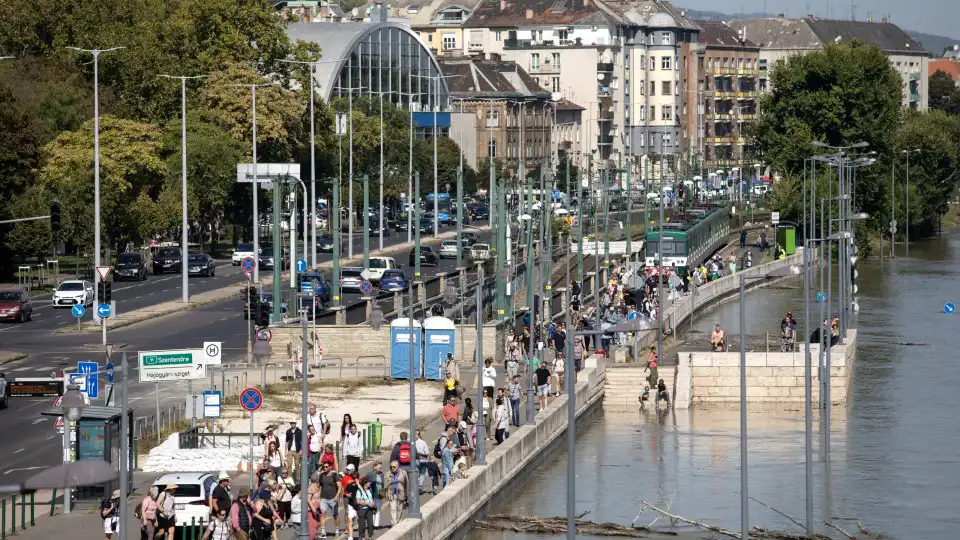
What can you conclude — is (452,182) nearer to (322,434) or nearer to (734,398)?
(734,398)

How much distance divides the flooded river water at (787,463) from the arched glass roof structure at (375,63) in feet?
233

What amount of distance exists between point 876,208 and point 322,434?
97954mm

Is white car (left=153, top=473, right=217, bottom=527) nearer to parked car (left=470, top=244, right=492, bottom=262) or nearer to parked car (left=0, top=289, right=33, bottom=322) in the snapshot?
parked car (left=0, top=289, right=33, bottom=322)

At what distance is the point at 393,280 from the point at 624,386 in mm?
29599

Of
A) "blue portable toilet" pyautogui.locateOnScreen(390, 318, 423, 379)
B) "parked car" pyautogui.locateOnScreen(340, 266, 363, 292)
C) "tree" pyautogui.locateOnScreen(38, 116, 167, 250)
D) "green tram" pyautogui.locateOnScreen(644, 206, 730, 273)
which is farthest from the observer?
"green tram" pyautogui.locateOnScreen(644, 206, 730, 273)

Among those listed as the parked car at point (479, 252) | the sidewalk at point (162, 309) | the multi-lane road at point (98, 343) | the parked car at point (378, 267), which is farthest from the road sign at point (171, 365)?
the parked car at point (479, 252)

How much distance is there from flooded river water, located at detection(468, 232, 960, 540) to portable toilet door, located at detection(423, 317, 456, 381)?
16.5 feet

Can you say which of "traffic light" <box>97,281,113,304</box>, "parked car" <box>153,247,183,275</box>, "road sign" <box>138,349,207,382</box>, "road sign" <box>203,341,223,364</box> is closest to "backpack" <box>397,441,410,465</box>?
"road sign" <box>138,349,207,382</box>

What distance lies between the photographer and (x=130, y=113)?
348 ft

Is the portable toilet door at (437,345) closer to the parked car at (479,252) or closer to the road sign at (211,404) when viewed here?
the road sign at (211,404)

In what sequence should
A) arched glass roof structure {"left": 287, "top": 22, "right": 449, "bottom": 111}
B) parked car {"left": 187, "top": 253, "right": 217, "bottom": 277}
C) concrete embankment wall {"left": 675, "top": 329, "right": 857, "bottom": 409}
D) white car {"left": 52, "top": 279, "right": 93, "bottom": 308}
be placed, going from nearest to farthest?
concrete embankment wall {"left": 675, "top": 329, "right": 857, "bottom": 409} < white car {"left": 52, "top": 279, "right": 93, "bottom": 308} < parked car {"left": 187, "top": 253, "right": 217, "bottom": 277} < arched glass roof structure {"left": 287, "top": 22, "right": 449, "bottom": 111}

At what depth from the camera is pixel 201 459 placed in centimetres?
4094

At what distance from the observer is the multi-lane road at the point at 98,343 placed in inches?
1784

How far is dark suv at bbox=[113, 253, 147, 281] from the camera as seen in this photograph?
93062 millimetres
